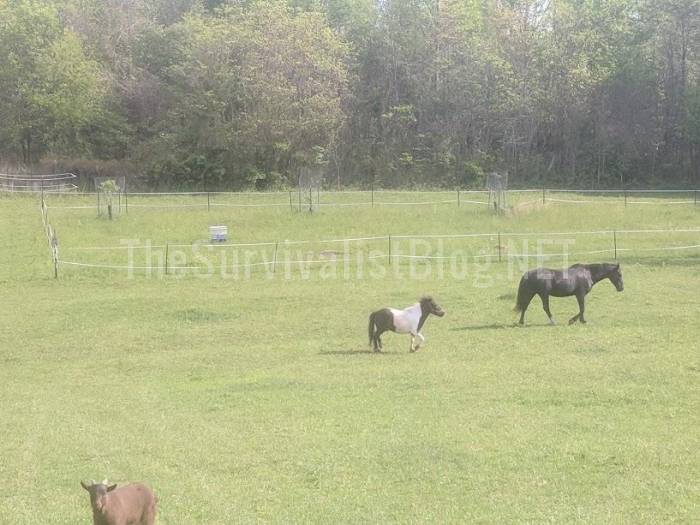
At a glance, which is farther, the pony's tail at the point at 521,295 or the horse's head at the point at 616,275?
the horse's head at the point at 616,275

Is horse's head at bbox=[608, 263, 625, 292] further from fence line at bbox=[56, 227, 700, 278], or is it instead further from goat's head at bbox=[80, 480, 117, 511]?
goat's head at bbox=[80, 480, 117, 511]

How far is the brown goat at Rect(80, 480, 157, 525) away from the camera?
638cm

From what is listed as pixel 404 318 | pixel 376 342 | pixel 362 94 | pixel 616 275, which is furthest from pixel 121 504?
pixel 362 94

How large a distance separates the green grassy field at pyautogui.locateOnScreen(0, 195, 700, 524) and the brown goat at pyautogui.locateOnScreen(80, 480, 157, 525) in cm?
103

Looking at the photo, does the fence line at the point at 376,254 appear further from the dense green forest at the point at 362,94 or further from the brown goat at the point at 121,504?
the dense green forest at the point at 362,94

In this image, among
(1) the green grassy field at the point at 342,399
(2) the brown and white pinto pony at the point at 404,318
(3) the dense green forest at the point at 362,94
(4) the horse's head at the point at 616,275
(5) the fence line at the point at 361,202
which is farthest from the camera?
(3) the dense green forest at the point at 362,94

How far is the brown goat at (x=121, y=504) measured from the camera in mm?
6383

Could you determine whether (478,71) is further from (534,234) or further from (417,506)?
(417,506)

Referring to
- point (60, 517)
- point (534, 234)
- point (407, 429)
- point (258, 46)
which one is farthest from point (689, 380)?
point (258, 46)

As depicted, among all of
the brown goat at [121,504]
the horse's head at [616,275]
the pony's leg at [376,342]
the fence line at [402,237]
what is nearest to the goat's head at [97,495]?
the brown goat at [121,504]

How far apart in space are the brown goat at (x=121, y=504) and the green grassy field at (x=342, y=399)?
3.38 ft

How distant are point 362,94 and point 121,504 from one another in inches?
2218

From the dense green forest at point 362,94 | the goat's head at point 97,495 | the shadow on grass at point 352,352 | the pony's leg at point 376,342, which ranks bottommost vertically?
the shadow on grass at point 352,352

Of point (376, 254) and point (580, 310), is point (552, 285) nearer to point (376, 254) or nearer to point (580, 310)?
point (580, 310)
